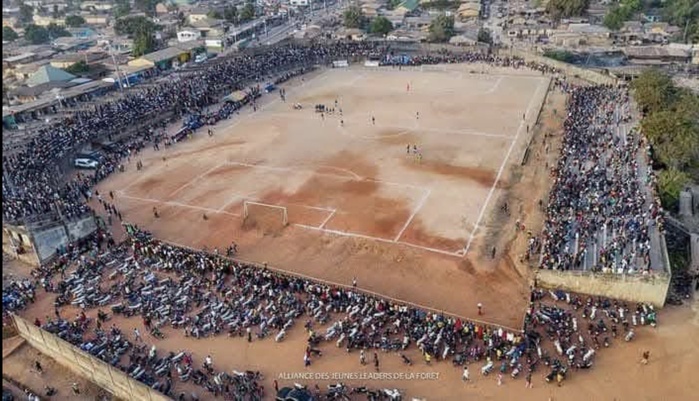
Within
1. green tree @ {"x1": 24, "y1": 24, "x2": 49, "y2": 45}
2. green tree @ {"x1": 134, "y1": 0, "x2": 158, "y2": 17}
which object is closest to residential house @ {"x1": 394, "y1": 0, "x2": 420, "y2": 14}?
green tree @ {"x1": 134, "y1": 0, "x2": 158, "y2": 17}

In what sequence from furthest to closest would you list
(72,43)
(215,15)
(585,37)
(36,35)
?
(215,15)
(36,35)
(72,43)
(585,37)

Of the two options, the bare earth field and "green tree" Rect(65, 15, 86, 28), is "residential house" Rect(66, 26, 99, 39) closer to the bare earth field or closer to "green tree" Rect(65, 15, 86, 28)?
"green tree" Rect(65, 15, 86, 28)

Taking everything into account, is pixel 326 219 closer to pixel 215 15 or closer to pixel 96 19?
pixel 215 15

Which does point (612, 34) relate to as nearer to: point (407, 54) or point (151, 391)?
point (407, 54)

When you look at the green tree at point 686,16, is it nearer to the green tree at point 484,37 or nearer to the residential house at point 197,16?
the green tree at point 484,37

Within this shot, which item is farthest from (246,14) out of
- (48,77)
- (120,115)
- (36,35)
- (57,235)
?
(57,235)
